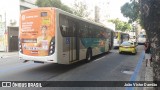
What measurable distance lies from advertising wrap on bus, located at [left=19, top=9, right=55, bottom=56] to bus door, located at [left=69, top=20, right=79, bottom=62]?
72.4 inches

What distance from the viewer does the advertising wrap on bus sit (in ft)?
36.9

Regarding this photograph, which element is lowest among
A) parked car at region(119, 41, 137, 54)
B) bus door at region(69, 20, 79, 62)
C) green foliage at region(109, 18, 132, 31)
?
parked car at region(119, 41, 137, 54)

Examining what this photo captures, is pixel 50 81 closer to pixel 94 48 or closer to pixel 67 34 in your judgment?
pixel 67 34

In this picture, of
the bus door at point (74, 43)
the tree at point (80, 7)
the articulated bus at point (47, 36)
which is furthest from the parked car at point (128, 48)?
the tree at point (80, 7)

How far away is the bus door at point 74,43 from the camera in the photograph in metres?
13.0

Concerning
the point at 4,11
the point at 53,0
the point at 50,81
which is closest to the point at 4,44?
the point at 4,11

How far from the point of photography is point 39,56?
1144cm

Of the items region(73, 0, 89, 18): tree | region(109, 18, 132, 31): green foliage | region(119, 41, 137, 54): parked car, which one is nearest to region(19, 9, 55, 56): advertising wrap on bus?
region(119, 41, 137, 54): parked car

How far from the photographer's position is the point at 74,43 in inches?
532

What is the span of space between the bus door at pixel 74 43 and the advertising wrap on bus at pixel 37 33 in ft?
6.03

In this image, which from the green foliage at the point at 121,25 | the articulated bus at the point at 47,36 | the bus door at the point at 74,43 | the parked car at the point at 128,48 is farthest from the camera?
the green foliage at the point at 121,25

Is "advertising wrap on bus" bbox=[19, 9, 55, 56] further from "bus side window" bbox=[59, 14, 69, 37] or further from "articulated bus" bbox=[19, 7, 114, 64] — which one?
"bus side window" bbox=[59, 14, 69, 37]

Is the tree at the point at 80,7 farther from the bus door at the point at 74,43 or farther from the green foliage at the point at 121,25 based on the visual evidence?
the green foliage at the point at 121,25

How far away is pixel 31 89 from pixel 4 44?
23.8 meters
